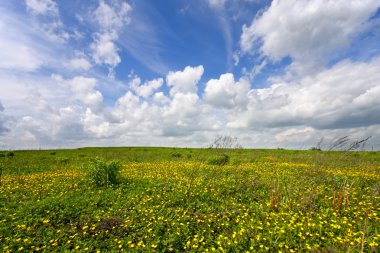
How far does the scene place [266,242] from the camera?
6.12 meters

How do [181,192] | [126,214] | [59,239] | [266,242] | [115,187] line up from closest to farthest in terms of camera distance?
[266,242]
[59,239]
[126,214]
[181,192]
[115,187]

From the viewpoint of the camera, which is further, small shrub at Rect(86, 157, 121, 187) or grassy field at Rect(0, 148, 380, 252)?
small shrub at Rect(86, 157, 121, 187)

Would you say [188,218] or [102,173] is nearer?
[188,218]

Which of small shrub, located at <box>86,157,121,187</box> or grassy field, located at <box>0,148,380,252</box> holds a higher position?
small shrub, located at <box>86,157,121,187</box>

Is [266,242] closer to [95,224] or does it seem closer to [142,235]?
[142,235]

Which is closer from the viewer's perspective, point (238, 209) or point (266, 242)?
point (266, 242)

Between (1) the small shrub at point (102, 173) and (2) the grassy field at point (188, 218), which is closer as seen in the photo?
(2) the grassy field at point (188, 218)

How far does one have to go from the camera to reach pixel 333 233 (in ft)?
20.6

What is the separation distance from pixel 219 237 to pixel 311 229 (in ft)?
9.23

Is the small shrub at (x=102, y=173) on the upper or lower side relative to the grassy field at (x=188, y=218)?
upper

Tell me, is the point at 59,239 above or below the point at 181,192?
below

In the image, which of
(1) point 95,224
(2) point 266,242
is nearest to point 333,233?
(2) point 266,242

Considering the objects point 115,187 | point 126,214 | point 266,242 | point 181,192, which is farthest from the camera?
point 115,187

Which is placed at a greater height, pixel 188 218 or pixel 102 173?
pixel 102 173
